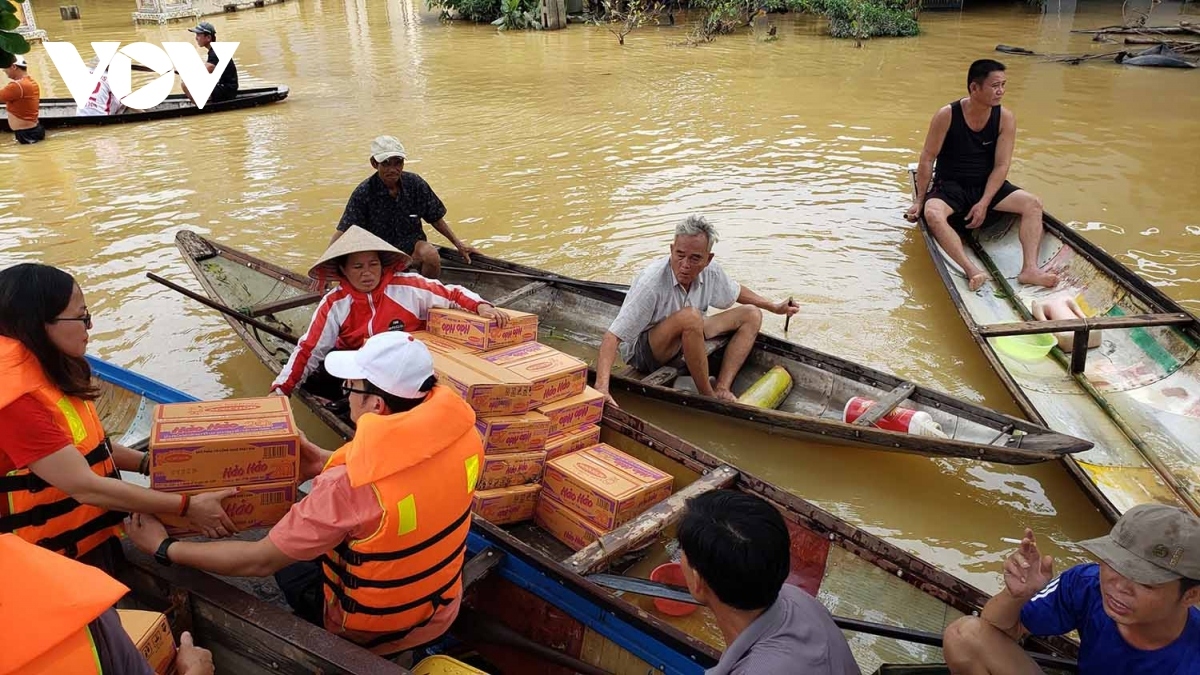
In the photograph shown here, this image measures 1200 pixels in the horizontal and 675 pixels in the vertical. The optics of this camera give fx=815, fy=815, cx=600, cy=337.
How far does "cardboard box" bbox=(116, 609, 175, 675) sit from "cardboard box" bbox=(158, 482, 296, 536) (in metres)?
0.60

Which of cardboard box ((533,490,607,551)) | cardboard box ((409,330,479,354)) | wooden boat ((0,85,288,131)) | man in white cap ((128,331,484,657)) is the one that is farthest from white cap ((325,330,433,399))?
wooden boat ((0,85,288,131))

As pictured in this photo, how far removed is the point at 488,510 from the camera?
12.4 feet

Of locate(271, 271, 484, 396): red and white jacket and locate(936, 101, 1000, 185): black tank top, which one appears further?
locate(936, 101, 1000, 185): black tank top

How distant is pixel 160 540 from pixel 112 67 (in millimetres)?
14168

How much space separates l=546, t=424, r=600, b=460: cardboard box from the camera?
401cm

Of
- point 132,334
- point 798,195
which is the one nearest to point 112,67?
point 132,334

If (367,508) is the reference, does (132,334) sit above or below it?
below

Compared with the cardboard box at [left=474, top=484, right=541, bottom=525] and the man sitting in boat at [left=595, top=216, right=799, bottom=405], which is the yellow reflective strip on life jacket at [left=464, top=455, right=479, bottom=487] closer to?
the cardboard box at [left=474, top=484, right=541, bottom=525]

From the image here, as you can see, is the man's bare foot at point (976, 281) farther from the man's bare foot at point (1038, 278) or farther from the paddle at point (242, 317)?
the paddle at point (242, 317)

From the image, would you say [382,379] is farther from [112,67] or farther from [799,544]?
[112,67]

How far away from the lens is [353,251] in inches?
169

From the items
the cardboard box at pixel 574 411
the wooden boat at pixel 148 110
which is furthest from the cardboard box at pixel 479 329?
the wooden boat at pixel 148 110

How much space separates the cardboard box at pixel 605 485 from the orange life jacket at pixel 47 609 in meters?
2.21

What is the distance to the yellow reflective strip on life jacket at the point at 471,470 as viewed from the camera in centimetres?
254
